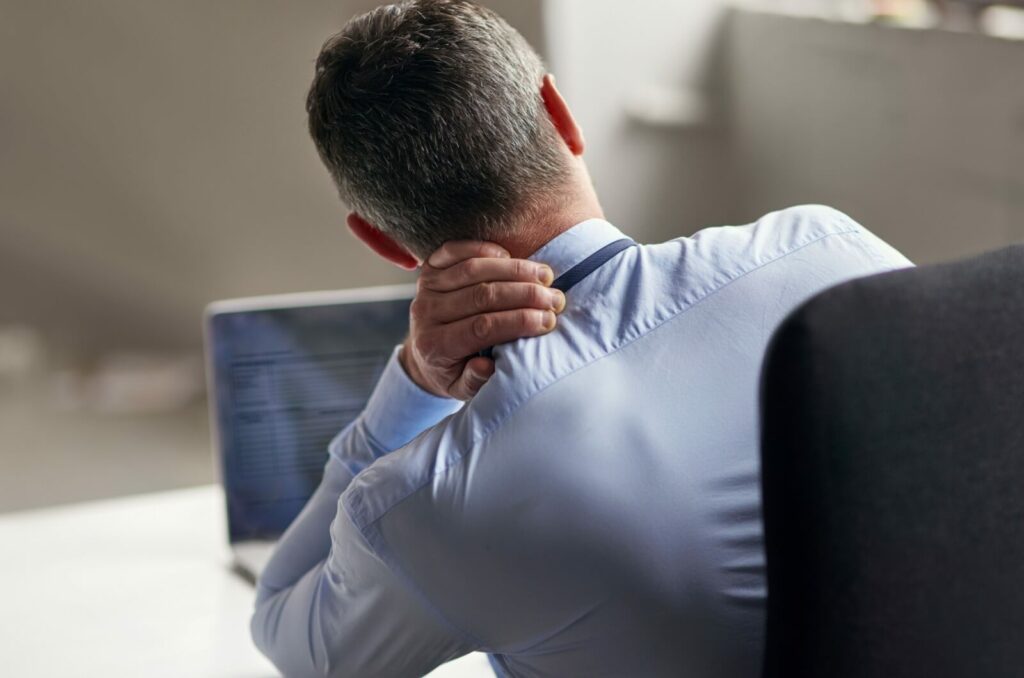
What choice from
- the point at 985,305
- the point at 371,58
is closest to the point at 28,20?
the point at 371,58

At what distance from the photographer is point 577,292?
2.90ft

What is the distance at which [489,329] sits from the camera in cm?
89

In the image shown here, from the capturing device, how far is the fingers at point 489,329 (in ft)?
2.80

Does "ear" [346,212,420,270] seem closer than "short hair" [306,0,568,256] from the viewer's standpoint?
No

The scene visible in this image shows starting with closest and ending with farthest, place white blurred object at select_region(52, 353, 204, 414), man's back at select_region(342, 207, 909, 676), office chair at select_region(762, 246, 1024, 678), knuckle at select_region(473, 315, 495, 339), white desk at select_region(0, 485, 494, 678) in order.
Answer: office chair at select_region(762, 246, 1024, 678)
man's back at select_region(342, 207, 909, 676)
knuckle at select_region(473, 315, 495, 339)
white desk at select_region(0, 485, 494, 678)
white blurred object at select_region(52, 353, 204, 414)

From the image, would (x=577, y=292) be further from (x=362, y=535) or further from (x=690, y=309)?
(x=362, y=535)

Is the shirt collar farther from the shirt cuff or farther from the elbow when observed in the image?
the elbow

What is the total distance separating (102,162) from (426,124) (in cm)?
154

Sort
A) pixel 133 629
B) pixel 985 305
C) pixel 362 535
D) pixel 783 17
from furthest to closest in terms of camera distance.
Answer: pixel 783 17 < pixel 133 629 < pixel 362 535 < pixel 985 305

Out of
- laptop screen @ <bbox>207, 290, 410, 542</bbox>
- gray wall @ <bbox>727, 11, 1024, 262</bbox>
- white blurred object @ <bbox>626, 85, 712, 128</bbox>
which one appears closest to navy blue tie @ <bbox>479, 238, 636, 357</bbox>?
laptop screen @ <bbox>207, 290, 410, 542</bbox>

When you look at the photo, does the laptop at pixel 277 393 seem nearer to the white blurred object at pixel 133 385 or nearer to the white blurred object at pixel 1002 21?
the white blurred object at pixel 133 385

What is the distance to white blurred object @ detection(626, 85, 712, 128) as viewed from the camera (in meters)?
2.86

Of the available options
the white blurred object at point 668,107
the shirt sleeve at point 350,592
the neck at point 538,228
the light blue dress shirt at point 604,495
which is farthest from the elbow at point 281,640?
the white blurred object at point 668,107

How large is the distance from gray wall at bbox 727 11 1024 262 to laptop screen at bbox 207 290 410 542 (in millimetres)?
1177
